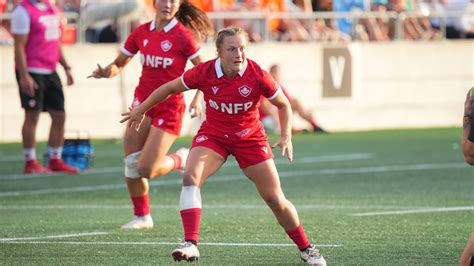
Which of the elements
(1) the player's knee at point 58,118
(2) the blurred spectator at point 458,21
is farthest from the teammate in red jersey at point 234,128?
(2) the blurred spectator at point 458,21

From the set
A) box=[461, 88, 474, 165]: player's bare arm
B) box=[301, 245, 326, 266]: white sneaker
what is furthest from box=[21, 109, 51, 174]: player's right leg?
box=[461, 88, 474, 165]: player's bare arm

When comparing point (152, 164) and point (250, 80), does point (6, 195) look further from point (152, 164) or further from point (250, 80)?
point (250, 80)

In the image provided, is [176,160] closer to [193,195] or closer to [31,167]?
[193,195]

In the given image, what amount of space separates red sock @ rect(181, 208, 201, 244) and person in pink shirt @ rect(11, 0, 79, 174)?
752 cm

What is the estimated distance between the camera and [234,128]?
9.16m

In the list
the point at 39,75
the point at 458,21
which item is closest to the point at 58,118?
the point at 39,75

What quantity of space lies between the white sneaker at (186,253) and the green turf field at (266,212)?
0.29 m

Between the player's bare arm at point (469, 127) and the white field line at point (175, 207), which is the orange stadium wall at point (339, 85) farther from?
the player's bare arm at point (469, 127)

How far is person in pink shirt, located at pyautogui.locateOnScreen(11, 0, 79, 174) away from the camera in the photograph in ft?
53.4

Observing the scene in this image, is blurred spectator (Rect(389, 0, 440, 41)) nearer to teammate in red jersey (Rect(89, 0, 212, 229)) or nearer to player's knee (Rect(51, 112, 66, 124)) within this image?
player's knee (Rect(51, 112, 66, 124))

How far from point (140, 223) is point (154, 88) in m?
1.22

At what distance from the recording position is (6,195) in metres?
14.0

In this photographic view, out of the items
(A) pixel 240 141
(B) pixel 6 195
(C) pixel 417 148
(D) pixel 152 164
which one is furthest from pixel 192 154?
(C) pixel 417 148

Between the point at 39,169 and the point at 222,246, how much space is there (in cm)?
703
